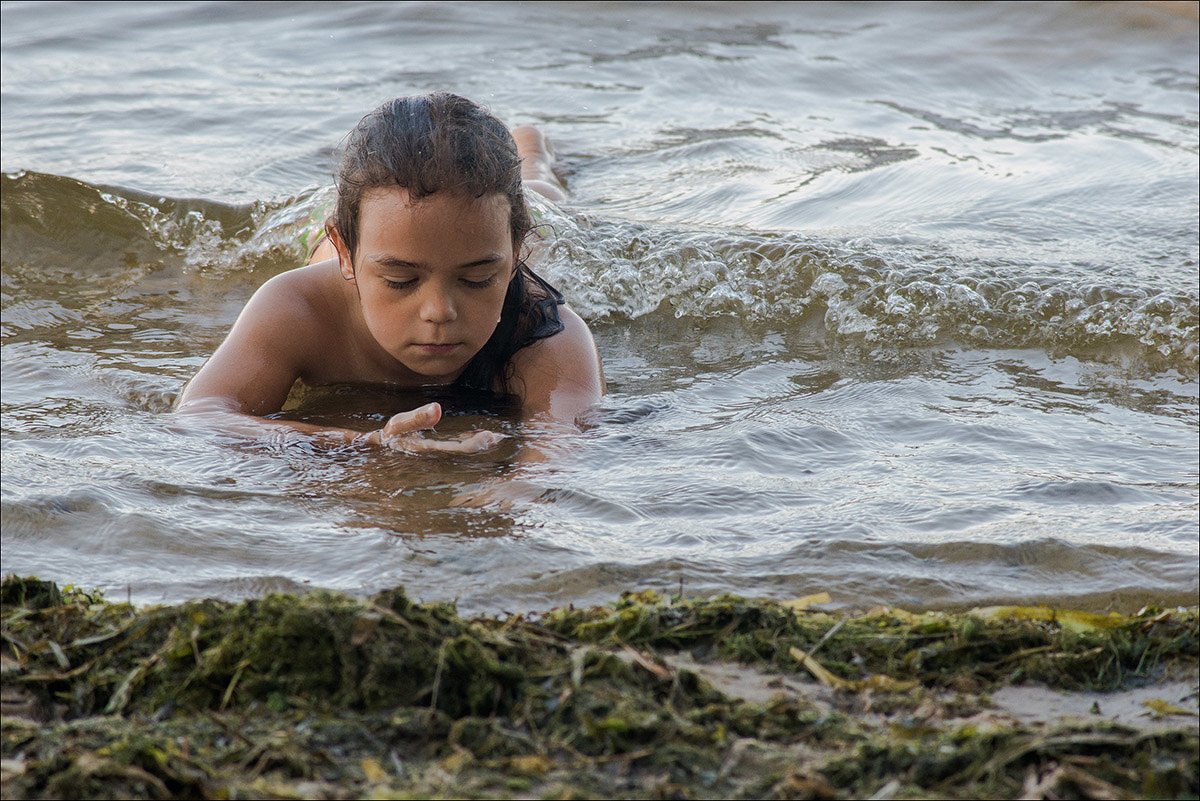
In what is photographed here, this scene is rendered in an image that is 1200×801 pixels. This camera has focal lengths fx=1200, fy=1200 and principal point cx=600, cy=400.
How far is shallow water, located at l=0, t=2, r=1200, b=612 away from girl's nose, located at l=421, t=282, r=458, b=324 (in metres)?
0.44

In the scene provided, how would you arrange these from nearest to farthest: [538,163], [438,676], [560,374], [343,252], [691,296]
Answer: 1. [438,676]
2. [343,252]
3. [560,374]
4. [691,296]
5. [538,163]

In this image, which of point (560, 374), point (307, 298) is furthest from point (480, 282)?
point (307, 298)

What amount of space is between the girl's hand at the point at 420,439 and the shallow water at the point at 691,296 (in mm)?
56

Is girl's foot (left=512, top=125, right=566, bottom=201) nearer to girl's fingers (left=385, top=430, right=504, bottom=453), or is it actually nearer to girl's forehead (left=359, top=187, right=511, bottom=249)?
girl's forehead (left=359, top=187, right=511, bottom=249)

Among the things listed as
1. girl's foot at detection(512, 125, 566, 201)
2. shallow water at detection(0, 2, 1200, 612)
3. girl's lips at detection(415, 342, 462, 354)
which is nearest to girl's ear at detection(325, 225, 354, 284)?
girl's lips at detection(415, 342, 462, 354)

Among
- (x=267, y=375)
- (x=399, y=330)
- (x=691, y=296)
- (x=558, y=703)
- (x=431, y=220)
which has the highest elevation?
(x=431, y=220)

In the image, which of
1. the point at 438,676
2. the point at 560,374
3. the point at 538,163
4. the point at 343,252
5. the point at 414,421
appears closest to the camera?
the point at 438,676

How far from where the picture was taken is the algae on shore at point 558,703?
165 cm

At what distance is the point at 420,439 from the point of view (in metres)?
3.39

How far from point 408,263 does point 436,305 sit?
0.14 m

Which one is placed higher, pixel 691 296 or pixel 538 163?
pixel 538 163

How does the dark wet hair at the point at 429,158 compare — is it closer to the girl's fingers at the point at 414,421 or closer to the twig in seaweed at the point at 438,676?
the girl's fingers at the point at 414,421

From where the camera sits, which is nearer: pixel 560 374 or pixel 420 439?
pixel 420 439

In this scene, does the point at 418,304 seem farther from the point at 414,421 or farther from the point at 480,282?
the point at 414,421
